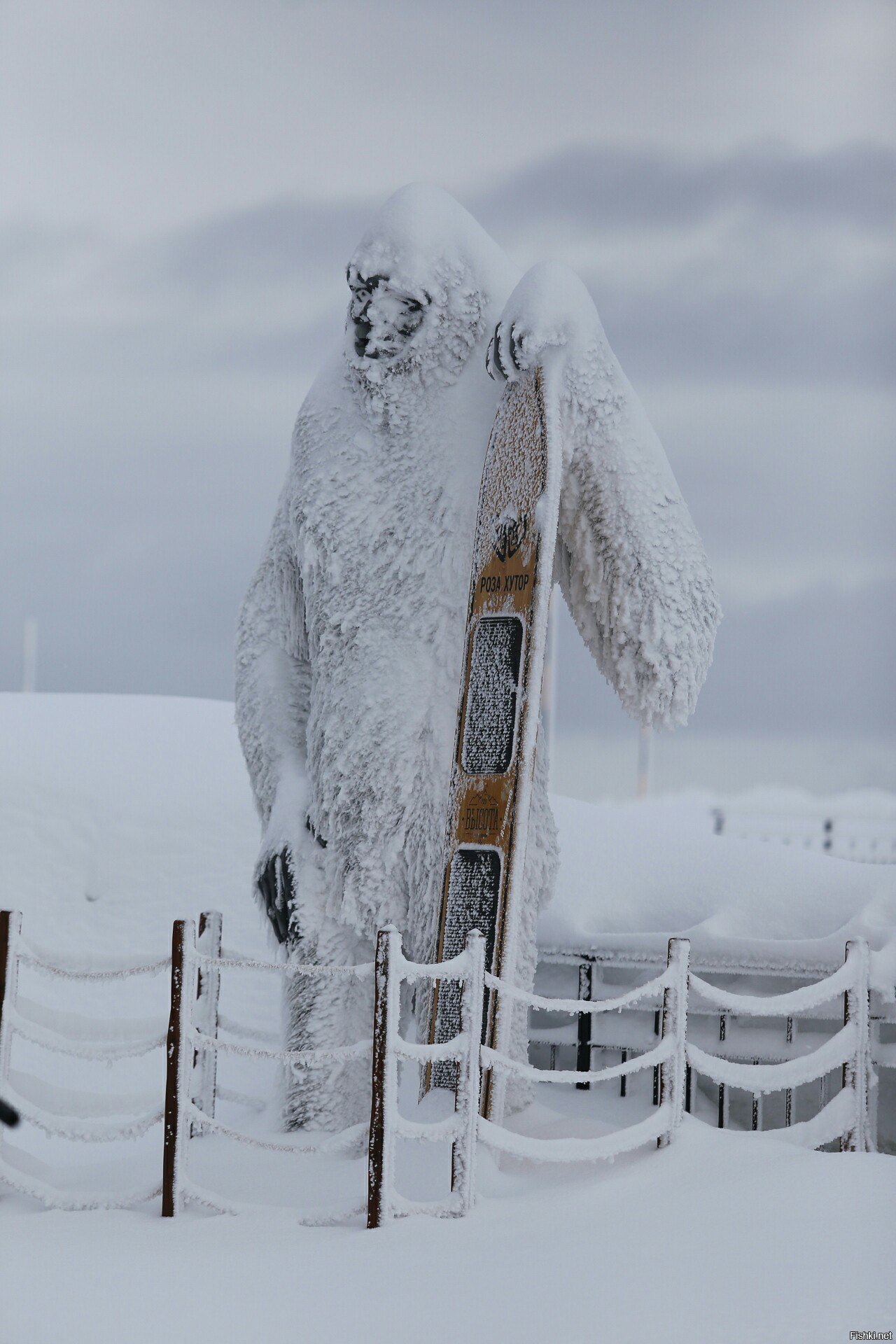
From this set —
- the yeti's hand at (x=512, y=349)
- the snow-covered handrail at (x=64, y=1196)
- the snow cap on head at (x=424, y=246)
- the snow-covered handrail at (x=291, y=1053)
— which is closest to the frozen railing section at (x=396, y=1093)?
the snow-covered handrail at (x=291, y=1053)

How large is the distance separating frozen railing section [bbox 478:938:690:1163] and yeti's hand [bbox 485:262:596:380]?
1549 millimetres

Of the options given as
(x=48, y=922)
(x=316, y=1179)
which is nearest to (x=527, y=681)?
(x=316, y=1179)

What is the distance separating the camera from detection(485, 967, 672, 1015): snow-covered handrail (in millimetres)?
3426

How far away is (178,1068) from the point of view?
11.4 ft

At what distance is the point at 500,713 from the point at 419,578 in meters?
0.50

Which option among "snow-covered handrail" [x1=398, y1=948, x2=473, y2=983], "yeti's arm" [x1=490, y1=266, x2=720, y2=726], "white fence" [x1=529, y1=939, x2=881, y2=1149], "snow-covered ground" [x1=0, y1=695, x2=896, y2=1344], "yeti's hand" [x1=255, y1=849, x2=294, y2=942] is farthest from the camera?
"yeti's hand" [x1=255, y1=849, x2=294, y2=942]

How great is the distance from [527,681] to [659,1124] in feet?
3.69

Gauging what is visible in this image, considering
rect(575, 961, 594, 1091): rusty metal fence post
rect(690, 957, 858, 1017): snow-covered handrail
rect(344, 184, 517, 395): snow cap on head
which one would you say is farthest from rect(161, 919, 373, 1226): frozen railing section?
rect(344, 184, 517, 395): snow cap on head

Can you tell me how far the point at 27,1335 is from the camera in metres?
2.74

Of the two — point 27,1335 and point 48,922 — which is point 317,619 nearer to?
point 27,1335

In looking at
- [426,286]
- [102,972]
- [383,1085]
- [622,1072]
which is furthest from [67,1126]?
[426,286]

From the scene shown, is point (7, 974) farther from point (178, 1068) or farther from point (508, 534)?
point (508, 534)

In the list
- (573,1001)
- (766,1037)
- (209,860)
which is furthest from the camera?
(209,860)

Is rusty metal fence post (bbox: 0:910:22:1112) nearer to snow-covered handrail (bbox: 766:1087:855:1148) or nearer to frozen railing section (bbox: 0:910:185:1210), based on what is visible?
frozen railing section (bbox: 0:910:185:1210)
